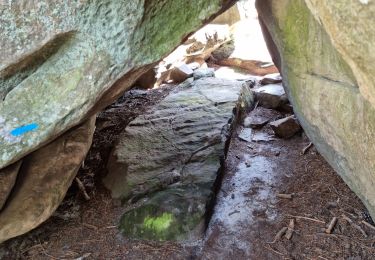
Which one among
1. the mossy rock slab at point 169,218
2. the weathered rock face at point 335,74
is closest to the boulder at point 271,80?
the weathered rock face at point 335,74

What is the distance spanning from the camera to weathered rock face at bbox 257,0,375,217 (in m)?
1.97

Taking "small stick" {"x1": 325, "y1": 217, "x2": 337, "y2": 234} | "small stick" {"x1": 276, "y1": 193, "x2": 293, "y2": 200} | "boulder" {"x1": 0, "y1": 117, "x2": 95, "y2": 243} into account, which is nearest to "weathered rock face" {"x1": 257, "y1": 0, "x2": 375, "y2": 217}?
"small stick" {"x1": 325, "y1": 217, "x2": 337, "y2": 234}

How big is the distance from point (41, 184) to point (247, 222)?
237cm

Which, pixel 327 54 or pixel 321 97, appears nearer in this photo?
pixel 327 54

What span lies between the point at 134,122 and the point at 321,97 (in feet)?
12.1

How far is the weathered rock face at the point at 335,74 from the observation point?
1.97 metres

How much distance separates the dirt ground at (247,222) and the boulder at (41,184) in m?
0.41

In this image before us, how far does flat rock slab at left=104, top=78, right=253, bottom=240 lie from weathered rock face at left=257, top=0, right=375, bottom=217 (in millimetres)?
1577

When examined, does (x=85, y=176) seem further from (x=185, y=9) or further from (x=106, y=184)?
(x=185, y=9)

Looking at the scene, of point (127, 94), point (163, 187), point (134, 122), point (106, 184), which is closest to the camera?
point (163, 187)

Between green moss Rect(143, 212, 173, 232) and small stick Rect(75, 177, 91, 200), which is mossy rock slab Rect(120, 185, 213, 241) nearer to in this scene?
green moss Rect(143, 212, 173, 232)

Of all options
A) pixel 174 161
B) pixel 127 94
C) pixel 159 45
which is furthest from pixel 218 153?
pixel 127 94

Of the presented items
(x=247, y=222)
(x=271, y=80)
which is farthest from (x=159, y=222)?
(x=271, y=80)

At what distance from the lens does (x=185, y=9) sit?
3.05 metres
